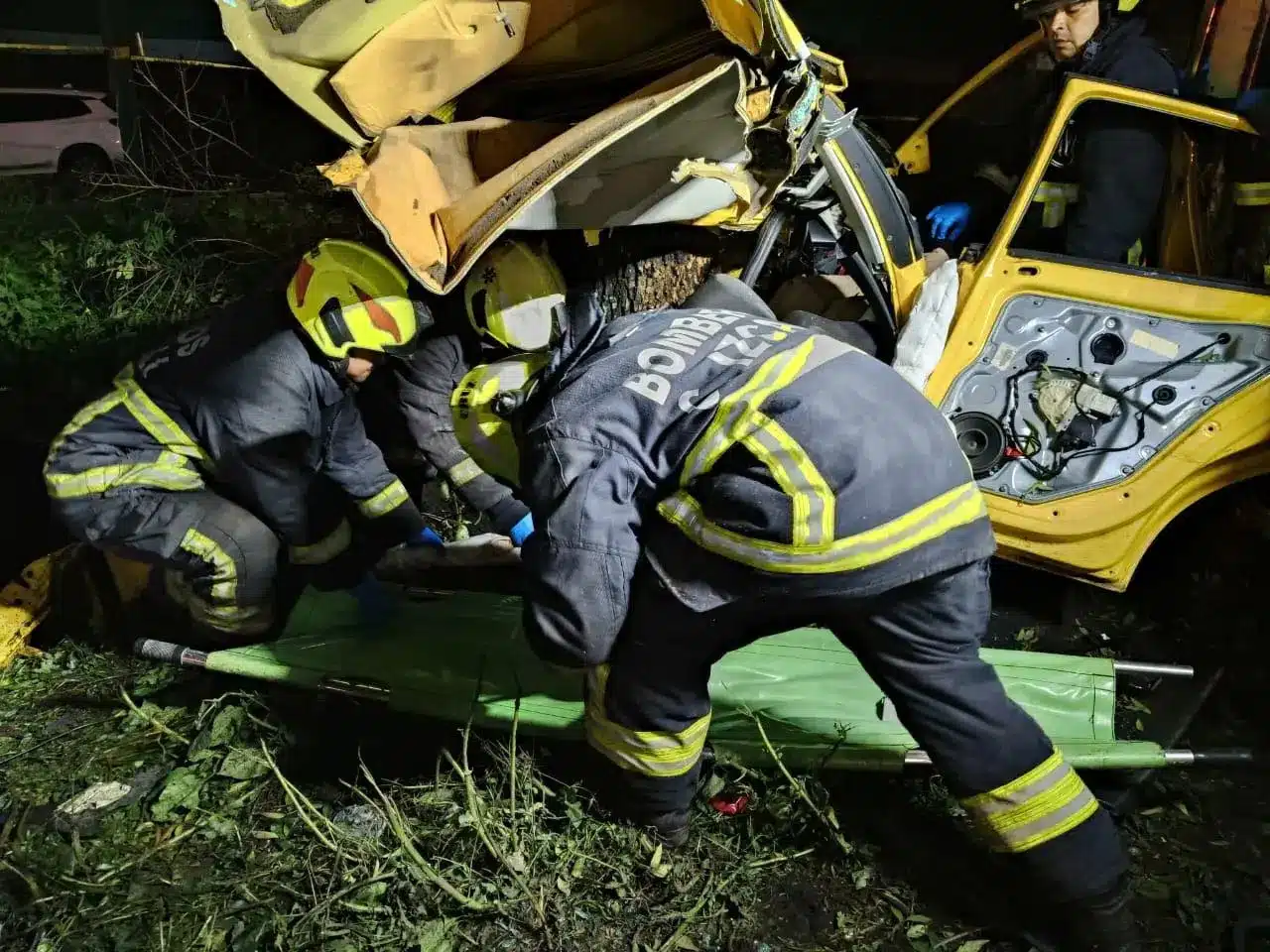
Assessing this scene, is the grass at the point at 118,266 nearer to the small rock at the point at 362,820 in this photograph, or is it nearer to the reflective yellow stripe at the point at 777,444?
the small rock at the point at 362,820

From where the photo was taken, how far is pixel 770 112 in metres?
2.45

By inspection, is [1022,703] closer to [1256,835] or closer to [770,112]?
[1256,835]

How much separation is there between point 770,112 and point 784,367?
3.41 ft

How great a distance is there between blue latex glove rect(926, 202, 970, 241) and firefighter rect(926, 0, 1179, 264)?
1.57 ft

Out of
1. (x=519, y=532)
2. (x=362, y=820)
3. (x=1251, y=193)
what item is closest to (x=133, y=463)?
(x=519, y=532)

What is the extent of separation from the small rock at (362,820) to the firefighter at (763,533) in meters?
0.92

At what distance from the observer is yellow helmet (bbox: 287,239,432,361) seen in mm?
2727

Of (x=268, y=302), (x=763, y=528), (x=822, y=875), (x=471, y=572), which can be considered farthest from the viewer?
(x=471, y=572)

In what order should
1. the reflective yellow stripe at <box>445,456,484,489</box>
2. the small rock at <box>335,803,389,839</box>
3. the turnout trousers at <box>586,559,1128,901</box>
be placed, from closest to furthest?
the turnout trousers at <box>586,559,1128,901</box> < the small rock at <box>335,803,389,839</box> < the reflective yellow stripe at <box>445,456,484,489</box>

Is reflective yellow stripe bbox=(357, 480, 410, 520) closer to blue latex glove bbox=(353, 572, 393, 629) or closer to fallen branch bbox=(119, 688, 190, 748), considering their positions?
blue latex glove bbox=(353, 572, 393, 629)

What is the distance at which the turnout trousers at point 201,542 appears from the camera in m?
3.08

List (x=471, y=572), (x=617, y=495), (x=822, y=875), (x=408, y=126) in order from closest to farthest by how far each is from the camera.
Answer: (x=617, y=495), (x=822, y=875), (x=408, y=126), (x=471, y=572)

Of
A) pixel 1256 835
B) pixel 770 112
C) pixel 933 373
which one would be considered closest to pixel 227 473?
pixel 770 112

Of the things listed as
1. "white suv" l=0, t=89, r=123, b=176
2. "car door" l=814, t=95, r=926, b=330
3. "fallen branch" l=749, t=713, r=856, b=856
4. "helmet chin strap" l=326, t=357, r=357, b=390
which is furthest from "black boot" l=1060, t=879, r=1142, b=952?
"white suv" l=0, t=89, r=123, b=176
